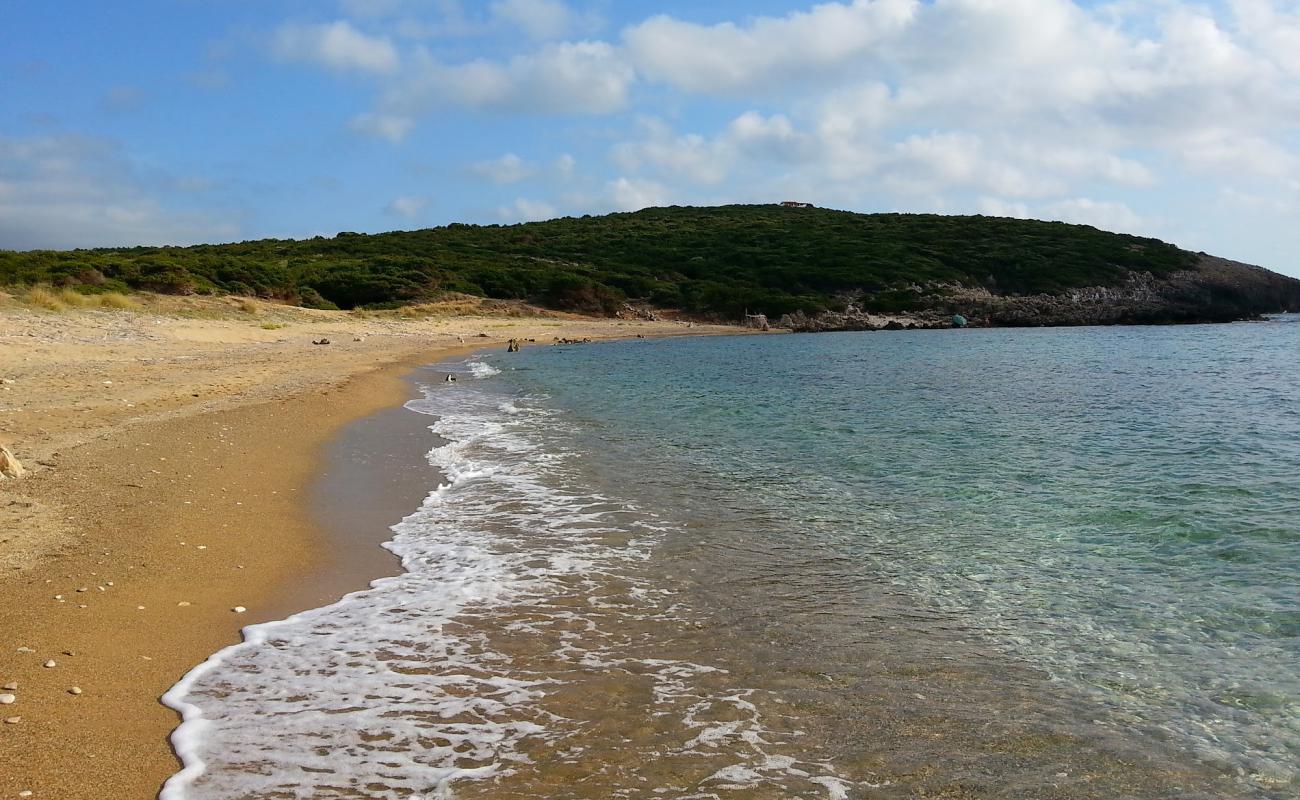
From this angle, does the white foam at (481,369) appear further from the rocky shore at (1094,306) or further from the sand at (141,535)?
the rocky shore at (1094,306)

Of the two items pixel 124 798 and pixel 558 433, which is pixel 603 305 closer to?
pixel 558 433

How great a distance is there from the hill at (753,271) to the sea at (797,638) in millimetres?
42141

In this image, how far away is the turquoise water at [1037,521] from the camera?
5363 millimetres

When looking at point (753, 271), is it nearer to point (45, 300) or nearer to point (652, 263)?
point (652, 263)

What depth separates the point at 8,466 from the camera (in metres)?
9.04

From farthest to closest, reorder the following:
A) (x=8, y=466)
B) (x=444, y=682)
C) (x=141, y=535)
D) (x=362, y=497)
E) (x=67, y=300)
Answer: (x=67, y=300) → (x=362, y=497) → (x=8, y=466) → (x=141, y=535) → (x=444, y=682)

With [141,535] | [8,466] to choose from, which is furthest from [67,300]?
[141,535]

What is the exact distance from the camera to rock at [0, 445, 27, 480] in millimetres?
8961

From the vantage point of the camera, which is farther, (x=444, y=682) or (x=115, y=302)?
(x=115, y=302)

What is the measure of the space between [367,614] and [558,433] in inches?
364

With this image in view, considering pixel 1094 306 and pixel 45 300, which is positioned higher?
pixel 1094 306

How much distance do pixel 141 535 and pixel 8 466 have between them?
8.53 feet

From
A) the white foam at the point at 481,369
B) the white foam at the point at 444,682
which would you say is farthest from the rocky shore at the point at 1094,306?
the white foam at the point at 444,682

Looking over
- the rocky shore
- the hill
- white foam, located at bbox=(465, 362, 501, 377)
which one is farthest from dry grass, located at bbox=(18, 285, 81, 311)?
the rocky shore
